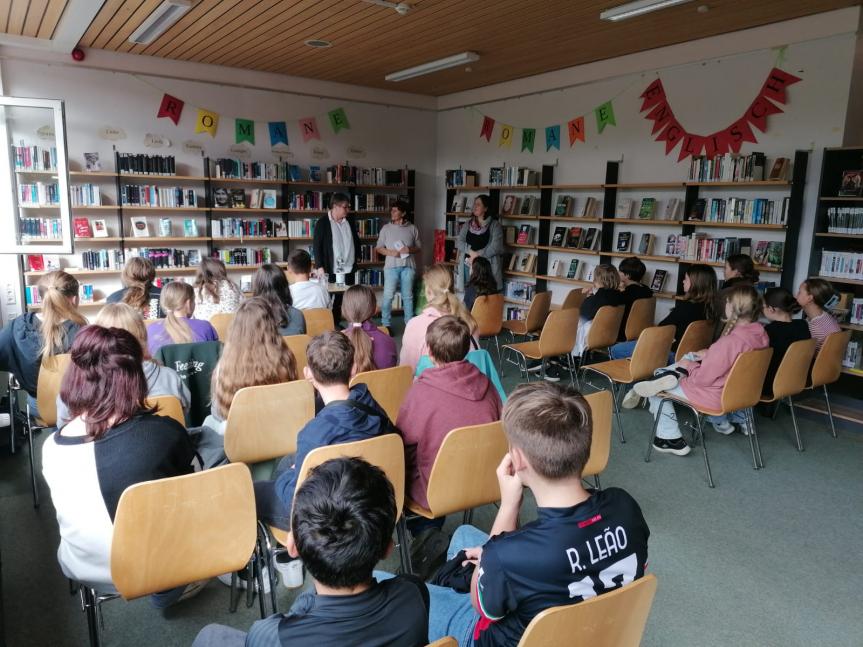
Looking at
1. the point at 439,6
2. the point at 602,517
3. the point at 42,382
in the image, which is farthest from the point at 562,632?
the point at 439,6

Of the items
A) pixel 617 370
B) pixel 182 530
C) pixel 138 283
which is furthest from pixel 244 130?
pixel 182 530

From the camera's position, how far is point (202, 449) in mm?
2832

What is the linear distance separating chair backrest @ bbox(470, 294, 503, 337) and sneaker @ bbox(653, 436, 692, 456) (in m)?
2.11

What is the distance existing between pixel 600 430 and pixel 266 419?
1533 mm

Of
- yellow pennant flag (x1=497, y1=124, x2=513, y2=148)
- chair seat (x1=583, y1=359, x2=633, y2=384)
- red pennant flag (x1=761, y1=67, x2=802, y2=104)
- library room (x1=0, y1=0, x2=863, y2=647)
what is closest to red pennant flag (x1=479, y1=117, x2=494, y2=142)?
library room (x1=0, y1=0, x2=863, y2=647)

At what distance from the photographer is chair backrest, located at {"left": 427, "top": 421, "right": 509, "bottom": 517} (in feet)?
7.72

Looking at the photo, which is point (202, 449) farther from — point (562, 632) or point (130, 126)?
point (130, 126)

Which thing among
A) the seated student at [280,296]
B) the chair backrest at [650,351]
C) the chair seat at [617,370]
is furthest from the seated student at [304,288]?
the chair backrest at [650,351]

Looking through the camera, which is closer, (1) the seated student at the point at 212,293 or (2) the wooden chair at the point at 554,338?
(1) the seated student at the point at 212,293

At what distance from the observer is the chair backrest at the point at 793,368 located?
4008mm

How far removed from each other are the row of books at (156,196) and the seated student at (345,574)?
7.09 m

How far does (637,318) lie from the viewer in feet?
18.5

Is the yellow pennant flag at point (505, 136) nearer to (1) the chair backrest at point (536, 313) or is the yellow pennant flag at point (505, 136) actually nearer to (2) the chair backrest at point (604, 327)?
(1) the chair backrest at point (536, 313)

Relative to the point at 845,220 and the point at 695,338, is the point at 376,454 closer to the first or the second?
the point at 695,338
